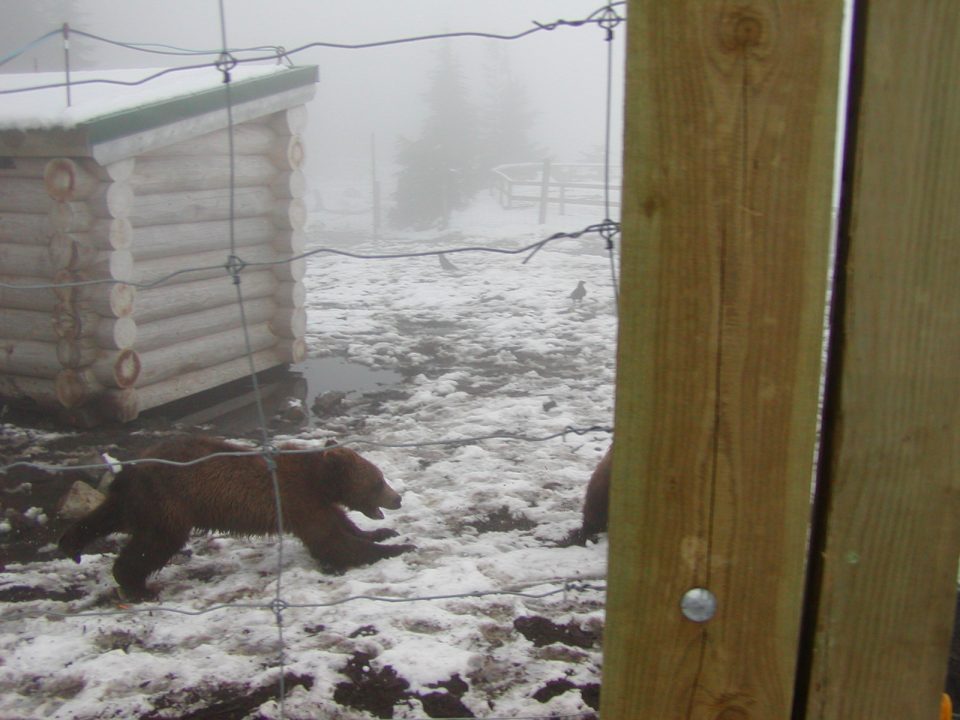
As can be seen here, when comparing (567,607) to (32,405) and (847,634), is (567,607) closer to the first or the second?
(847,634)

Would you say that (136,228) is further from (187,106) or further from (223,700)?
(223,700)

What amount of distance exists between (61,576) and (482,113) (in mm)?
29106

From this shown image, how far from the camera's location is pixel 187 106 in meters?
5.85

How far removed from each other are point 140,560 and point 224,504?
0.38 m

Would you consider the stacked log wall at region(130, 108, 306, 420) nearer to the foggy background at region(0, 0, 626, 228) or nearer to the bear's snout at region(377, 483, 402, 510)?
the bear's snout at region(377, 483, 402, 510)

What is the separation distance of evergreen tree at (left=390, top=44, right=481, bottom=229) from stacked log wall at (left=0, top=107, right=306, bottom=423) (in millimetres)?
15927

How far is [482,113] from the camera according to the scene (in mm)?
30969

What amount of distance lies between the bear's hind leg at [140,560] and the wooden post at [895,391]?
2952mm

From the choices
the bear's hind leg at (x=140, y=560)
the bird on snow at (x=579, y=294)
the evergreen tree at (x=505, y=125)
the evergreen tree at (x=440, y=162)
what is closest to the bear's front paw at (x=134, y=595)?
the bear's hind leg at (x=140, y=560)

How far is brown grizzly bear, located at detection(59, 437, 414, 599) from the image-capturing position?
345 cm

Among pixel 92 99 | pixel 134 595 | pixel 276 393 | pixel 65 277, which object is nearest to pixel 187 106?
pixel 92 99

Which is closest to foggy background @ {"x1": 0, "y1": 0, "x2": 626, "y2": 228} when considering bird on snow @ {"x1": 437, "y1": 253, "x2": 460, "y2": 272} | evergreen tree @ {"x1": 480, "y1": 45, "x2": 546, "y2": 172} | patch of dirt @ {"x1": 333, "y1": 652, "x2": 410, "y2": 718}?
evergreen tree @ {"x1": 480, "y1": 45, "x2": 546, "y2": 172}

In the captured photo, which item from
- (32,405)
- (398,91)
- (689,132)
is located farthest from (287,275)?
(398,91)

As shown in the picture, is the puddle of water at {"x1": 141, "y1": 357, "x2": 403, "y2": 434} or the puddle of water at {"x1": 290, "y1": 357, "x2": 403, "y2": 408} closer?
the puddle of water at {"x1": 141, "y1": 357, "x2": 403, "y2": 434}
